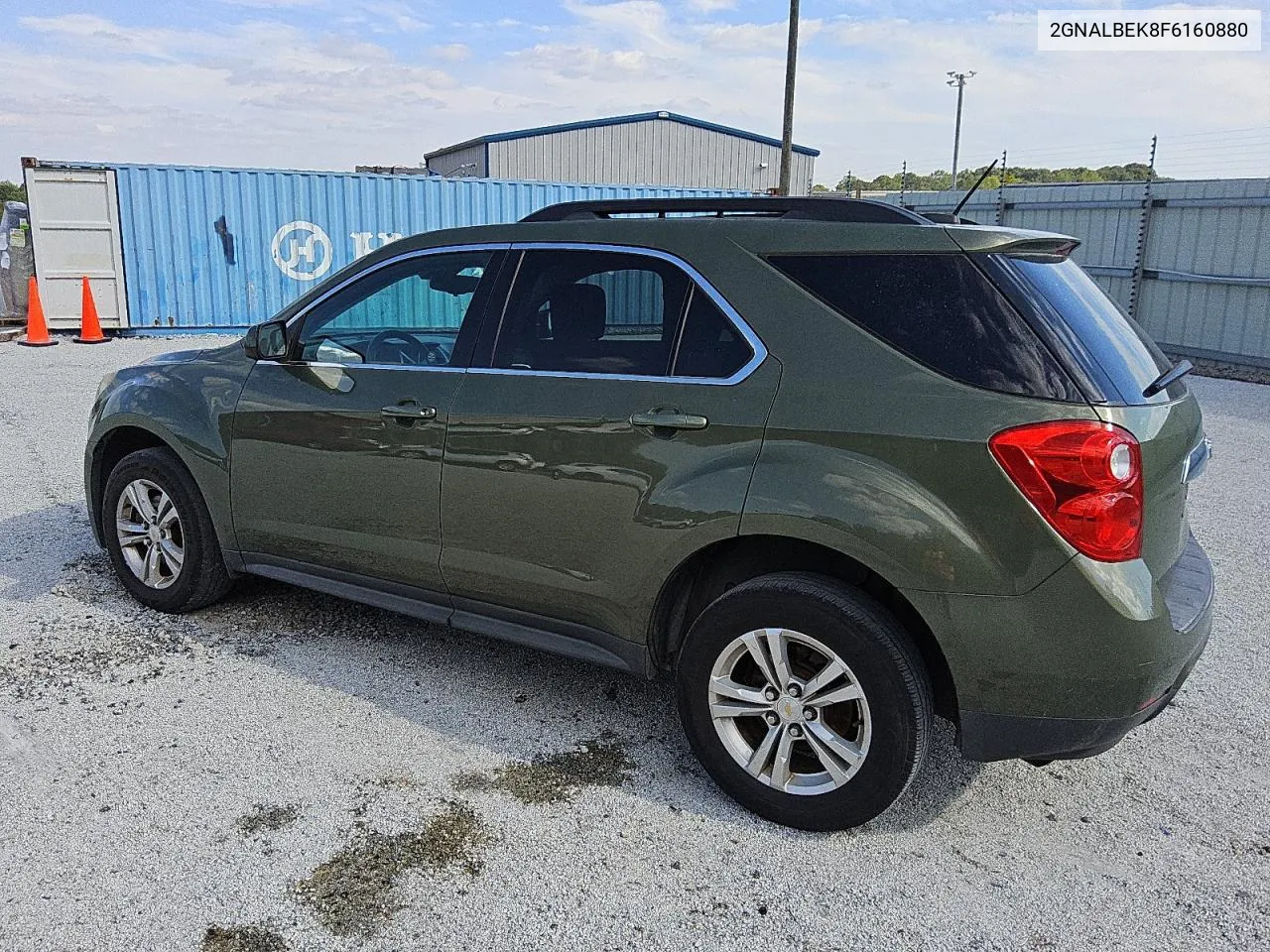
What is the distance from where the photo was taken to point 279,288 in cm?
1783

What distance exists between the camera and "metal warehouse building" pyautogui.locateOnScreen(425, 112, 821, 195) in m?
29.8

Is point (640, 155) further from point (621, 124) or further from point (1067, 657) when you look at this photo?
point (1067, 657)

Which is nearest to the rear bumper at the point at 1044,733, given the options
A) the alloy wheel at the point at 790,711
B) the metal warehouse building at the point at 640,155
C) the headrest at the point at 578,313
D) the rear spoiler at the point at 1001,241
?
the alloy wheel at the point at 790,711

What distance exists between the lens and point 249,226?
17.3 meters

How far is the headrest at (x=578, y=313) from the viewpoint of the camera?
3.58 m

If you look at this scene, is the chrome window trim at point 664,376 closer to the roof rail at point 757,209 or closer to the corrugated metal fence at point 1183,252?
the roof rail at point 757,209

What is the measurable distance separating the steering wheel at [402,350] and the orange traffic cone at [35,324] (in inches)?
529

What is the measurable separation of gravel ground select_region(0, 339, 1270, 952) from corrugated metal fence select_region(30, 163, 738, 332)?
13.7 m

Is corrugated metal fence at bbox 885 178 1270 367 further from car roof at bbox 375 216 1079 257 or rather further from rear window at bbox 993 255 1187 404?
car roof at bbox 375 216 1079 257

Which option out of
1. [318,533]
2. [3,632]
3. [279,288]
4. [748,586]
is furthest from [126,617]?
[279,288]

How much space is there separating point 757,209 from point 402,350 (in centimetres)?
148

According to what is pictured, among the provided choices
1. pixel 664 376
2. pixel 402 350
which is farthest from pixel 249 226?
pixel 664 376

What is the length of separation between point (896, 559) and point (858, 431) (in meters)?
0.37

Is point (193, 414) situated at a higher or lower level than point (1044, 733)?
higher
